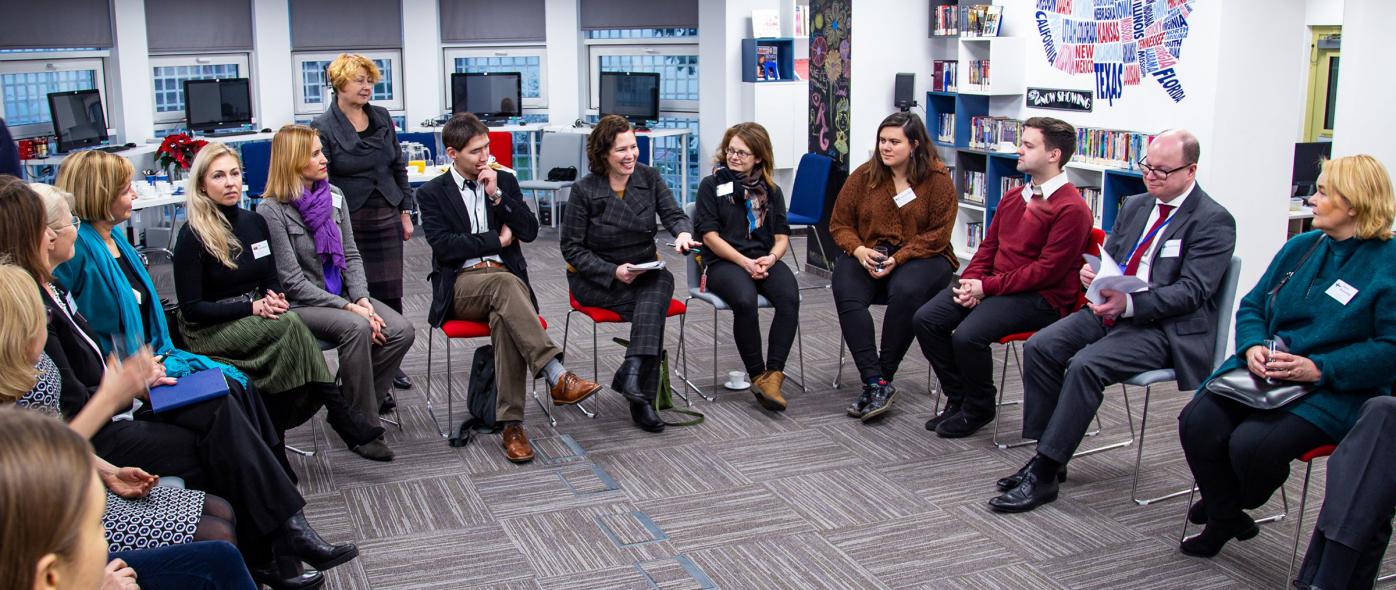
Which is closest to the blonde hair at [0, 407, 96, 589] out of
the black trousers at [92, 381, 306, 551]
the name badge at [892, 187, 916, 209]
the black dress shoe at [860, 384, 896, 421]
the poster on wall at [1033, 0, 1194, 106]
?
the black trousers at [92, 381, 306, 551]

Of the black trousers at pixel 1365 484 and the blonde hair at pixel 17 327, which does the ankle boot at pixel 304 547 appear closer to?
the blonde hair at pixel 17 327

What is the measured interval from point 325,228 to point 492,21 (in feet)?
20.5

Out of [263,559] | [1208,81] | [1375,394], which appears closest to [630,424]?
[263,559]

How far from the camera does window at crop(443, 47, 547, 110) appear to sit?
33.8 feet

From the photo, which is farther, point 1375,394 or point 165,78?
point 165,78

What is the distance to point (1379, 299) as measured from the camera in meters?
3.10

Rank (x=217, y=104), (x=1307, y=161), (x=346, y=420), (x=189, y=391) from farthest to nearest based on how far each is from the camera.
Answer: (x=217, y=104), (x=1307, y=161), (x=346, y=420), (x=189, y=391)

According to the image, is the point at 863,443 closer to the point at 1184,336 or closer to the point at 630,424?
the point at 630,424

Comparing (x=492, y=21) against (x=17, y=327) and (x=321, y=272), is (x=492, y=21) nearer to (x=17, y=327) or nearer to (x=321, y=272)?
(x=321, y=272)

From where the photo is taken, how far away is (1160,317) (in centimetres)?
379

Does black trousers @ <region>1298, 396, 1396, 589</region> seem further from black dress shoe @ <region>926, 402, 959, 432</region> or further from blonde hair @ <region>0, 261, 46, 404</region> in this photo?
blonde hair @ <region>0, 261, 46, 404</region>

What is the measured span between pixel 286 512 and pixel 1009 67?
4.88 m

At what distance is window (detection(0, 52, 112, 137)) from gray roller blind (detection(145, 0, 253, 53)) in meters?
0.49

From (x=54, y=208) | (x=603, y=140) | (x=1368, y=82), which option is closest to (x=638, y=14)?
(x=603, y=140)
